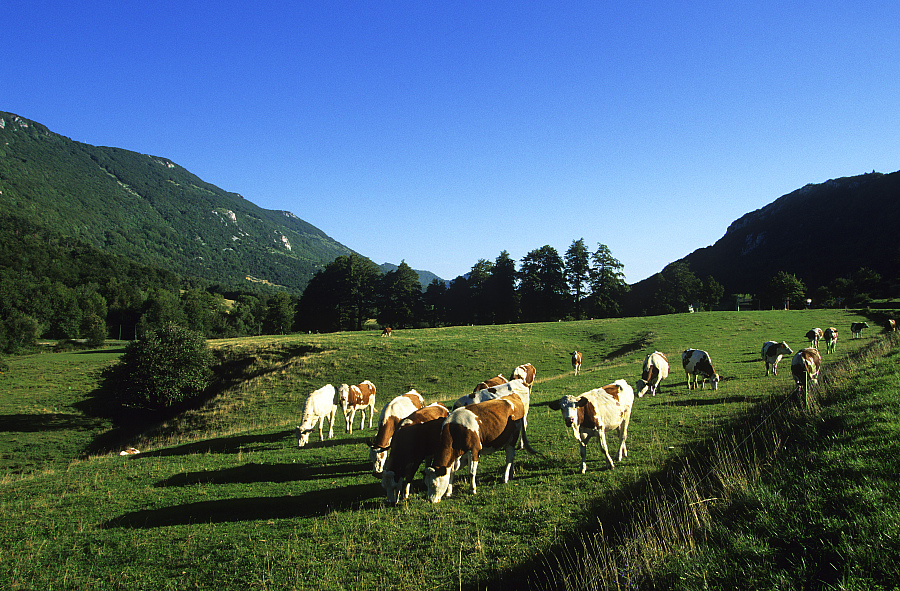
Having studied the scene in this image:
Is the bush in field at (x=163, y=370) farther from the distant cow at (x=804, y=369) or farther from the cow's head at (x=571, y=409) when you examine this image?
the distant cow at (x=804, y=369)

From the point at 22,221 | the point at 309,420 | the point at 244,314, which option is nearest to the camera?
the point at 309,420

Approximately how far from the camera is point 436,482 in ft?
29.0

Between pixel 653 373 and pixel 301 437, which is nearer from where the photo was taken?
pixel 301 437

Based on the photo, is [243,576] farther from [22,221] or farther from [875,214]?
[22,221]

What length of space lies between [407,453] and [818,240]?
196372 millimetres

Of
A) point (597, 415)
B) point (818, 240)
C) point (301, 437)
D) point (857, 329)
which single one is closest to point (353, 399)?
point (301, 437)

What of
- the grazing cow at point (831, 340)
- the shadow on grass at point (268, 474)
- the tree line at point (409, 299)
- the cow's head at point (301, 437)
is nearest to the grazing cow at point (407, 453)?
the shadow on grass at point (268, 474)

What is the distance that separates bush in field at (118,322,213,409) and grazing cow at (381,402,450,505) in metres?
34.1

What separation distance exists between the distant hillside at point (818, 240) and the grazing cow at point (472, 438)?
99.8 metres

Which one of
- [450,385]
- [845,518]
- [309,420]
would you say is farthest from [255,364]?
[845,518]

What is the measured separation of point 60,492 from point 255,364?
97.5 feet

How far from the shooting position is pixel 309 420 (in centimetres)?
1698

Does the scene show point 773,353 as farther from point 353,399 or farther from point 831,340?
point 353,399

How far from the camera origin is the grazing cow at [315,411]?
1602cm
